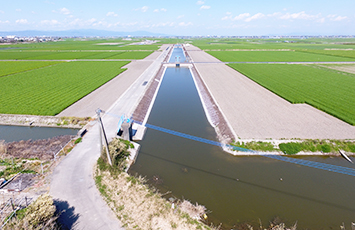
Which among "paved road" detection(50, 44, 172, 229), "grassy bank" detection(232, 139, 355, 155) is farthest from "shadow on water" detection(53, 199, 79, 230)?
"grassy bank" detection(232, 139, 355, 155)

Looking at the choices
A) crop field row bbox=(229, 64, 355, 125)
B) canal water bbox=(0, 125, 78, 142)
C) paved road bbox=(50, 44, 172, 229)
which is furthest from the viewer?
crop field row bbox=(229, 64, 355, 125)

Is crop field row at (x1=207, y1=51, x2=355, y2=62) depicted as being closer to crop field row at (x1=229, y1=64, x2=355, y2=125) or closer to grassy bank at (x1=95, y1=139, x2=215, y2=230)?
crop field row at (x1=229, y1=64, x2=355, y2=125)

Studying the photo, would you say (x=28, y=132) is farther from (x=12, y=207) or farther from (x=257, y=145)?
(x=257, y=145)

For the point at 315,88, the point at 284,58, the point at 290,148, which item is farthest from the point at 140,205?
the point at 284,58

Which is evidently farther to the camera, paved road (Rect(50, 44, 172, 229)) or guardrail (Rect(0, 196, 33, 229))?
paved road (Rect(50, 44, 172, 229))

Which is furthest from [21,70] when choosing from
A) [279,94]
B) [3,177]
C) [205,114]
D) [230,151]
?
[279,94]

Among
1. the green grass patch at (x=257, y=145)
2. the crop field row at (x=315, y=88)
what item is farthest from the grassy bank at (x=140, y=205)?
the crop field row at (x=315, y=88)

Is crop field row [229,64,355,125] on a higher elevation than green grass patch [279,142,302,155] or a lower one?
higher
